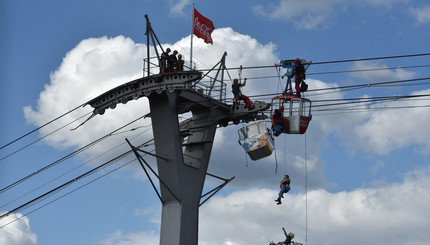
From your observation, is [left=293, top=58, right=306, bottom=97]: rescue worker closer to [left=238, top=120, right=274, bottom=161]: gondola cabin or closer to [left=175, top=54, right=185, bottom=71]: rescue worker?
[left=238, top=120, right=274, bottom=161]: gondola cabin

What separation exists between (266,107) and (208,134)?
11.5ft

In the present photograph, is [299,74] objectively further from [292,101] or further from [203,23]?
[203,23]

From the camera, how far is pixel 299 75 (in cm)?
3809

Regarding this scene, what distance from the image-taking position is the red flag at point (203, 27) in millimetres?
42188

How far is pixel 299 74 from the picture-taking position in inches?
1501

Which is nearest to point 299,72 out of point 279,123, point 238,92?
point 279,123

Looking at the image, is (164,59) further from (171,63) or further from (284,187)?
(284,187)

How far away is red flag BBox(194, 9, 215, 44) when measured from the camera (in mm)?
42188

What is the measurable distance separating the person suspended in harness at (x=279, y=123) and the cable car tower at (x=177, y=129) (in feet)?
11.7

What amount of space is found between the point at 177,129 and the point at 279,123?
584cm

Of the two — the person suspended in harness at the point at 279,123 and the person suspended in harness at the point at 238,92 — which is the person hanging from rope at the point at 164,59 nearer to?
the person suspended in harness at the point at 238,92

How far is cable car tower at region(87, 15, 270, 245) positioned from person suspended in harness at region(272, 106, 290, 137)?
3.55 m

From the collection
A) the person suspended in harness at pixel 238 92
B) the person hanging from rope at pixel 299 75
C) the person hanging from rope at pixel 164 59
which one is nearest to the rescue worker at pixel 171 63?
the person hanging from rope at pixel 164 59

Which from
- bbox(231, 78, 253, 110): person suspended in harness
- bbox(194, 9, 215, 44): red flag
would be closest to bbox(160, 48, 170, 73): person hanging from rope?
bbox(194, 9, 215, 44): red flag
